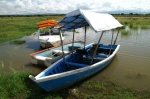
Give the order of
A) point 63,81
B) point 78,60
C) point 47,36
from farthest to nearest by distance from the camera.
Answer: point 47,36
point 78,60
point 63,81

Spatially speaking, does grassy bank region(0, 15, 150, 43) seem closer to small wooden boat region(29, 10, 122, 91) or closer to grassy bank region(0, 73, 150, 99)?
small wooden boat region(29, 10, 122, 91)

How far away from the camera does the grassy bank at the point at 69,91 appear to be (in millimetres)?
7164

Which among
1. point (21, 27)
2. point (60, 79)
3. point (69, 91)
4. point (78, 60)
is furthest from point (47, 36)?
point (21, 27)

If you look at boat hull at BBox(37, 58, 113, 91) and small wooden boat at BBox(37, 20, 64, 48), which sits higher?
small wooden boat at BBox(37, 20, 64, 48)

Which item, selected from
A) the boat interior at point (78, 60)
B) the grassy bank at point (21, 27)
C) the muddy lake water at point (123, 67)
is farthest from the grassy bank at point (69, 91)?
the grassy bank at point (21, 27)

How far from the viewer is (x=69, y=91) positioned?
297 inches

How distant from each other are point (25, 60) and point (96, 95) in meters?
7.29

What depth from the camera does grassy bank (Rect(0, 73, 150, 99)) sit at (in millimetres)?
7164

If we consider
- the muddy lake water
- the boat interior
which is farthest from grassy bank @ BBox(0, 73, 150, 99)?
the boat interior

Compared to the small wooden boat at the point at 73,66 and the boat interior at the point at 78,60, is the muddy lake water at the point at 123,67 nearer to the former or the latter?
the boat interior at the point at 78,60

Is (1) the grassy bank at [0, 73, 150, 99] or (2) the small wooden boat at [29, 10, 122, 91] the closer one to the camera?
(2) the small wooden boat at [29, 10, 122, 91]

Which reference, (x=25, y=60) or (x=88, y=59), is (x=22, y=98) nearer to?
(x=88, y=59)

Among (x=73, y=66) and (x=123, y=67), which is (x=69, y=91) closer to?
(x=73, y=66)

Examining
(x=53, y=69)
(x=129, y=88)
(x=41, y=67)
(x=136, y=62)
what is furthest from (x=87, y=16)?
(x=136, y=62)
